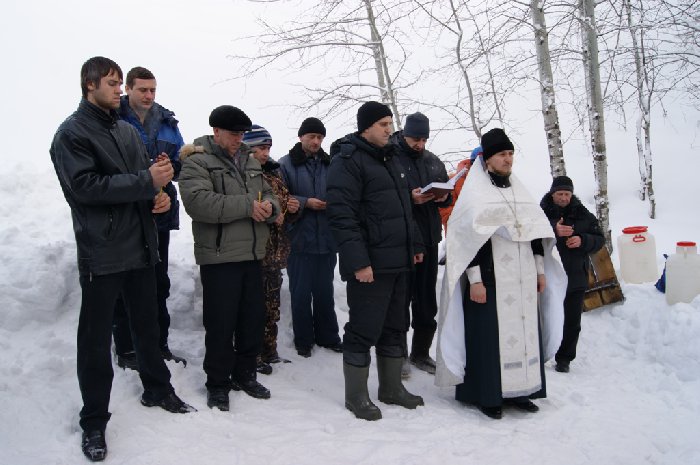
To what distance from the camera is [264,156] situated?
4.69m

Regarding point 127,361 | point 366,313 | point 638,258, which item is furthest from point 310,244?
point 638,258

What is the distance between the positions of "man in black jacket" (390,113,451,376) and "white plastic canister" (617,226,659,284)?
3.43 meters

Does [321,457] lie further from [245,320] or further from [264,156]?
[264,156]

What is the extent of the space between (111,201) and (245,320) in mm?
1346

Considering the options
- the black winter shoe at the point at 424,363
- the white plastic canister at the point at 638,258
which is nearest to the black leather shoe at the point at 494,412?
the black winter shoe at the point at 424,363

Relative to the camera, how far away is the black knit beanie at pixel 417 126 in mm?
4664

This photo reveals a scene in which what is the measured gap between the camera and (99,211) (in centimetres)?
311

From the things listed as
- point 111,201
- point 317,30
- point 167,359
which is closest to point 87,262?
point 111,201

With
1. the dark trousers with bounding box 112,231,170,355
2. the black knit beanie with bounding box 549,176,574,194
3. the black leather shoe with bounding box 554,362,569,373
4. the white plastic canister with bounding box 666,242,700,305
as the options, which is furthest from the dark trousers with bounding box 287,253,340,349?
the white plastic canister with bounding box 666,242,700,305

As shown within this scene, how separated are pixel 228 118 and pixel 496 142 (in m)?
1.96

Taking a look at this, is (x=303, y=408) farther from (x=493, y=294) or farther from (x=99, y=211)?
(x=99, y=211)

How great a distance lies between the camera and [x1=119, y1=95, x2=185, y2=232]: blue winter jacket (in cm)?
414

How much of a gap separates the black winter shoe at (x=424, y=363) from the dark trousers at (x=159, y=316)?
218cm

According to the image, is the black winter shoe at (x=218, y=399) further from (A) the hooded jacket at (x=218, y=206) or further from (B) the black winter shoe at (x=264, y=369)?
(A) the hooded jacket at (x=218, y=206)
